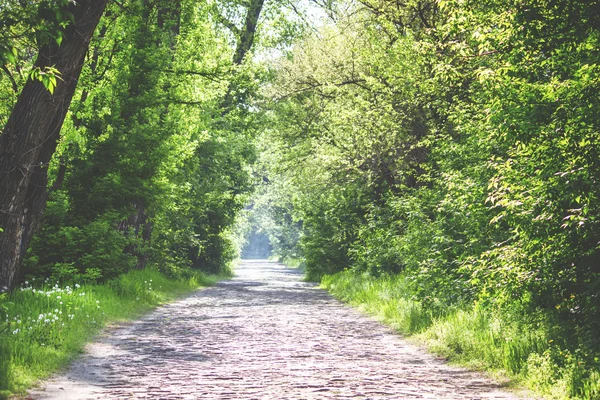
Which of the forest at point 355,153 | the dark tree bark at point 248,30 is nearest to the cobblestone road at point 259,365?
the forest at point 355,153

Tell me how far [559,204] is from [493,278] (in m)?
1.52

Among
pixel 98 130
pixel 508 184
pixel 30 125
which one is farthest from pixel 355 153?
pixel 508 184

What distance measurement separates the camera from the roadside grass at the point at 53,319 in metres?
7.83

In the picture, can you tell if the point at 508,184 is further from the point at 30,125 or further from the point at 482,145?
the point at 30,125

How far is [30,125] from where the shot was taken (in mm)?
10617

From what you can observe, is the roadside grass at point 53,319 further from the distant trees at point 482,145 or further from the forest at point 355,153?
the distant trees at point 482,145

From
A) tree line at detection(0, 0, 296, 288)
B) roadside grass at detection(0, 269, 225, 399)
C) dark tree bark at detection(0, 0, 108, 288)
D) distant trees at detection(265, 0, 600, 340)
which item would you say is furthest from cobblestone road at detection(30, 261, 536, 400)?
tree line at detection(0, 0, 296, 288)

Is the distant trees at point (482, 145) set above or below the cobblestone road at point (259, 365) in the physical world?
above

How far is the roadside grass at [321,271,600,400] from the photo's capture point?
704cm

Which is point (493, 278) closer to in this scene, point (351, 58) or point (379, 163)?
point (379, 163)

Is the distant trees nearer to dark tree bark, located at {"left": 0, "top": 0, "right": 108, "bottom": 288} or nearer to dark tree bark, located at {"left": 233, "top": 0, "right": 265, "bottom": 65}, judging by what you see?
dark tree bark, located at {"left": 233, "top": 0, "right": 265, "bottom": 65}

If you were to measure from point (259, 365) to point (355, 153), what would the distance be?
646 inches

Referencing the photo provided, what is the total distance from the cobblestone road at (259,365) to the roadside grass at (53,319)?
312 mm

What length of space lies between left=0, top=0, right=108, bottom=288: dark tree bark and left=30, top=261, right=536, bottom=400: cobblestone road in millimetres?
2395
